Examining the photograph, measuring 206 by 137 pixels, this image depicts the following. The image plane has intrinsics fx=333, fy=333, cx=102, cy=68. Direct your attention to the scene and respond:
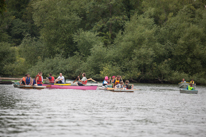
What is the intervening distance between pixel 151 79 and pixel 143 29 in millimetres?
8628

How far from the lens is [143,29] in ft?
186

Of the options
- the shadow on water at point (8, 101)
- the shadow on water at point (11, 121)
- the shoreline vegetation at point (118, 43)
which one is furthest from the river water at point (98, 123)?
the shoreline vegetation at point (118, 43)

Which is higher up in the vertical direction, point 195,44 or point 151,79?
point 195,44

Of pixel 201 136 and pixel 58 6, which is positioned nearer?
pixel 201 136

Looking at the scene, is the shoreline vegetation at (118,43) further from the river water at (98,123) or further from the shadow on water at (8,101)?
the river water at (98,123)

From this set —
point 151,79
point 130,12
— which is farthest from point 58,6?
point 151,79

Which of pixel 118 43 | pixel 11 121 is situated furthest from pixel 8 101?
pixel 118 43

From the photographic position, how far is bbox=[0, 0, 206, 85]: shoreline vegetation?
181ft

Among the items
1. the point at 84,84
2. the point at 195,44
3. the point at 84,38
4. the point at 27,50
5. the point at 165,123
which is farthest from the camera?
the point at 27,50

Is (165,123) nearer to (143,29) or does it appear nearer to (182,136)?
(182,136)

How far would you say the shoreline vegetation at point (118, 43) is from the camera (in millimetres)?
55188

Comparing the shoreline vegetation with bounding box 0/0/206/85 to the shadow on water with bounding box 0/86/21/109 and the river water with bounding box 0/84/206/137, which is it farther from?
the river water with bounding box 0/84/206/137

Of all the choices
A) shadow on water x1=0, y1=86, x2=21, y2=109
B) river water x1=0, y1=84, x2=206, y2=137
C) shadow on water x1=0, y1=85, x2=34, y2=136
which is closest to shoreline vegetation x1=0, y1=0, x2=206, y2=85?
shadow on water x1=0, y1=86, x2=21, y2=109

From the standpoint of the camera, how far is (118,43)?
6150 centimetres
